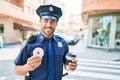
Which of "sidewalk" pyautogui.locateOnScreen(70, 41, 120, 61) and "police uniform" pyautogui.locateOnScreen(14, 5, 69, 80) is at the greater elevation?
"police uniform" pyautogui.locateOnScreen(14, 5, 69, 80)

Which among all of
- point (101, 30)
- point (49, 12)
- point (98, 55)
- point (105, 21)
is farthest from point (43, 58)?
point (101, 30)

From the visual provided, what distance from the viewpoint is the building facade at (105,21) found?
15.8m

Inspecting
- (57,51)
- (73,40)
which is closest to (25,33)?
(73,40)

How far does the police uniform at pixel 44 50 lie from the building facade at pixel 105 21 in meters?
13.8

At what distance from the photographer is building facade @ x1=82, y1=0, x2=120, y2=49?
1577cm

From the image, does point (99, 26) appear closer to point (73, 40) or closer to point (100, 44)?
point (100, 44)

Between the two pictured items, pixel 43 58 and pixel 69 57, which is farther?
pixel 69 57

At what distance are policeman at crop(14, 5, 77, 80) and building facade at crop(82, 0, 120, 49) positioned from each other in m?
13.8

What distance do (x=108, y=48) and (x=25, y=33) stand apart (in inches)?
667

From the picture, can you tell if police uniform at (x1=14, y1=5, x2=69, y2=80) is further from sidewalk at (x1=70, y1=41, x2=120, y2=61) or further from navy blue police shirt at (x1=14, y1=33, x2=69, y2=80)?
sidewalk at (x1=70, y1=41, x2=120, y2=61)

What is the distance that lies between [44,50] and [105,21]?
15.8 meters

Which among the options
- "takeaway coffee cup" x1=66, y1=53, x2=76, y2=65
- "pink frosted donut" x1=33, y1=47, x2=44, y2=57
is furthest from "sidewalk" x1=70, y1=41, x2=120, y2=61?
"pink frosted donut" x1=33, y1=47, x2=44, y2=57

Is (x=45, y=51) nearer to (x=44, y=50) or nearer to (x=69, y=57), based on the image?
(x=44, y=50)

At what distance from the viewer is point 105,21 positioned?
17.3 meters
